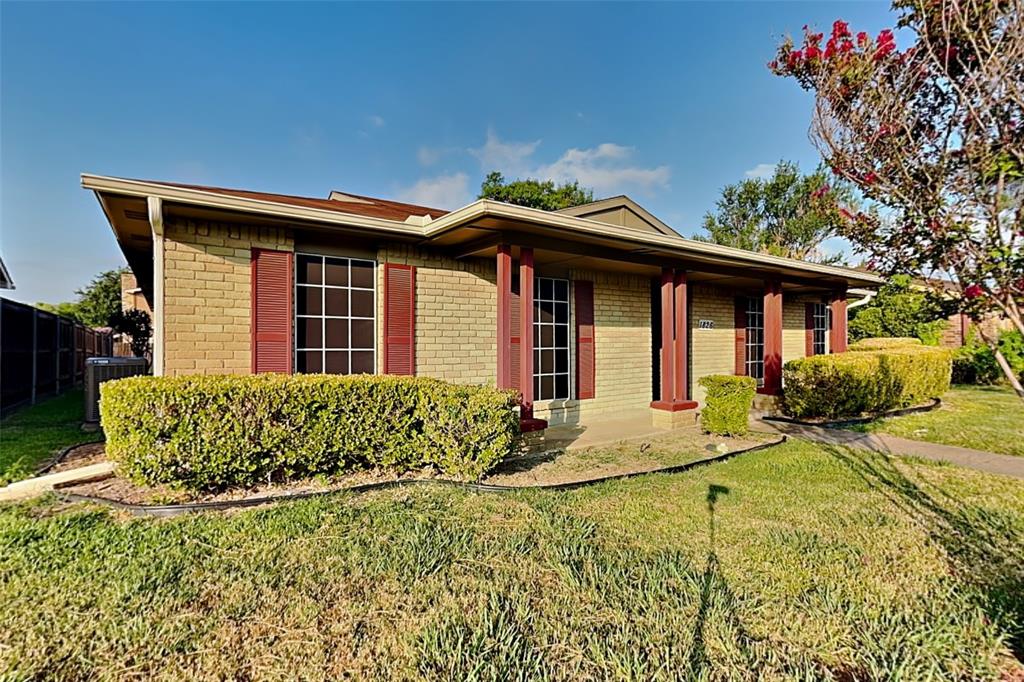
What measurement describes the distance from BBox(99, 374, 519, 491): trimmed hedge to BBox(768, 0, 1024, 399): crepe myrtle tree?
3.52 meters

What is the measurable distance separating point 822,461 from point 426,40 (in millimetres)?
12566

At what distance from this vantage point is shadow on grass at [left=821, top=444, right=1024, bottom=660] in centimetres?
270

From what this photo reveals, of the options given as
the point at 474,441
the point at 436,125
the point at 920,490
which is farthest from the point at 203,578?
the point at 436,125

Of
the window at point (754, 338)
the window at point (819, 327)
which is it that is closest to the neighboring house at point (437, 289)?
the window at point (754, 338)

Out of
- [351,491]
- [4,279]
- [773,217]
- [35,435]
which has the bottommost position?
[351,491]

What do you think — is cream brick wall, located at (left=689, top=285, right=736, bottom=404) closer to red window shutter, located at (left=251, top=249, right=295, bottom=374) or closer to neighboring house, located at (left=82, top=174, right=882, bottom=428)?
neighboring house, located at (left=82, top=174, right=882, bottom=428)

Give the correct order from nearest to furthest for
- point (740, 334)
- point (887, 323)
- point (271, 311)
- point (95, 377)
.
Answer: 1. point (271, 311)
2. point (95, 377)
3. point (740, 334)
4. point (887, 323)

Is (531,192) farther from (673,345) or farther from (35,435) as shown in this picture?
(35,435)

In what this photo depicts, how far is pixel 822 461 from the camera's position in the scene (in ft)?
19.2

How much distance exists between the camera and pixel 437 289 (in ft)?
23.0

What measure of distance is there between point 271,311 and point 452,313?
2.44 metres

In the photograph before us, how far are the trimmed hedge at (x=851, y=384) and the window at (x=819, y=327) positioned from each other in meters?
3.55

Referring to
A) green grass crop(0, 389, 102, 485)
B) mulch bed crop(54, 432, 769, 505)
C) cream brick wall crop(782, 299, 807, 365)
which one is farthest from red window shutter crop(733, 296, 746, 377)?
green grass crop(0, 389, 102, 485)

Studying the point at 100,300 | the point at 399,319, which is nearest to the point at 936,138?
the point at 399,319
